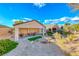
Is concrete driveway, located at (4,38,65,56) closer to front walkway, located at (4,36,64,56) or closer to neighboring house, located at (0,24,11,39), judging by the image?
front walkway, located at (4,36,64,56)

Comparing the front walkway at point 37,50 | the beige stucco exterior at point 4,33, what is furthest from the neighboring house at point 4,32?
the front walkway at point 37,50

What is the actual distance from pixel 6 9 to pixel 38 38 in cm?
35

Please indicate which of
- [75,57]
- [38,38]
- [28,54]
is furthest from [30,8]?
[75,57]

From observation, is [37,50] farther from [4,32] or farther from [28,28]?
[4,32]

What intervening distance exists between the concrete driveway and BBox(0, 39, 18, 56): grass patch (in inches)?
1.2

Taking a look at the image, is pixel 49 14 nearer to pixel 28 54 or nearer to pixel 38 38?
pixel 38 38

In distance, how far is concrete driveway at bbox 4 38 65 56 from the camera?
1.76 metres

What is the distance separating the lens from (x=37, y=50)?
5.80 ft

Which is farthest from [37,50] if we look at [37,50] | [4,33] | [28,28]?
[4,33]

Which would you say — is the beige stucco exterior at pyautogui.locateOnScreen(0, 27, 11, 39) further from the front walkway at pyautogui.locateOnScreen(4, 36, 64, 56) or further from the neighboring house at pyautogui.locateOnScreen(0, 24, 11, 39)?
the front walkway at pyautogui.locateOnScreen(4, 36, 64, 56)

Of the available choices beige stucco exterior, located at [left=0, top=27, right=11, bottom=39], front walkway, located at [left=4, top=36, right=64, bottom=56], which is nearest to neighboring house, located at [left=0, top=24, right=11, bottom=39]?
beige stucco exterior, located at [left=0, top=27, right=11, bottom=39]

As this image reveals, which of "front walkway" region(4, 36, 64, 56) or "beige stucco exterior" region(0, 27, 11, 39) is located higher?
"beige stucco exterior" region(0, 27, 11, 39)

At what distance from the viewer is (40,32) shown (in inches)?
70.2

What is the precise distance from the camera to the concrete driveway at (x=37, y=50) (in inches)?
69.1
